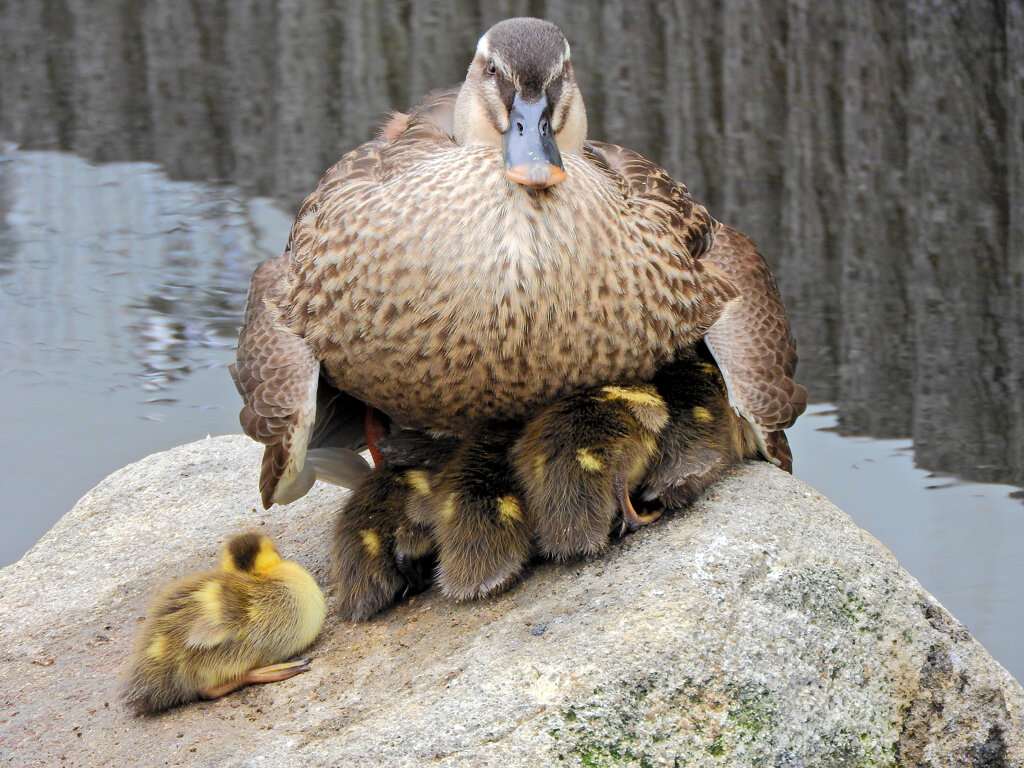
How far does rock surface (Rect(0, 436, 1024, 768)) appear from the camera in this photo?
1.80m

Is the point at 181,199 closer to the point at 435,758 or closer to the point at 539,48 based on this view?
the point at 539,48

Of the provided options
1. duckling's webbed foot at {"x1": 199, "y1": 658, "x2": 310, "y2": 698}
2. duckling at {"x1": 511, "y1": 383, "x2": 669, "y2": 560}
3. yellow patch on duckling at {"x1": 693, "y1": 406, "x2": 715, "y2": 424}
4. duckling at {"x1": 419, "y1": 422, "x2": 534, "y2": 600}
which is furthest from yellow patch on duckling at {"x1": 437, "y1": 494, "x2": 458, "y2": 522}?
yellow patch on duckling at {"x1": 693, "y1": 406, "x2": 715, "y2": 424}

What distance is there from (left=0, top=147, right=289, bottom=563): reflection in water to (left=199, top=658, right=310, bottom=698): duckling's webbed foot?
1476 mm

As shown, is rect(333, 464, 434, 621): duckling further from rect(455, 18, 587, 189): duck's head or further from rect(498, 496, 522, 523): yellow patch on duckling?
rect(455, 18, 587, 189): duck's head

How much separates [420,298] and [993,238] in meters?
2.63

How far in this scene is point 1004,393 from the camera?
364cm

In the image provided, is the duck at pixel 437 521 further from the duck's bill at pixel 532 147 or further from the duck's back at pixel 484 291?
the duck's bill at pixel 532 147

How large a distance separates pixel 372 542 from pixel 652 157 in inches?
103

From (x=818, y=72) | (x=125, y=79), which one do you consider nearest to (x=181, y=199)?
(x=125, y=79)

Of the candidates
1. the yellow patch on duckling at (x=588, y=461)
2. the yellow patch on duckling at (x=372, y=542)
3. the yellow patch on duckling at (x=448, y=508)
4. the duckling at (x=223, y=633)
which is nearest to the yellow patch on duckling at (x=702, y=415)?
the yellow patch on duckling at (x=588, y=461)

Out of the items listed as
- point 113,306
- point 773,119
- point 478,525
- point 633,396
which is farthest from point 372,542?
point 773,119

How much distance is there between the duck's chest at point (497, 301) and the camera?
2.15 m

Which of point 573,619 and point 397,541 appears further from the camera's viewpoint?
point 397,541

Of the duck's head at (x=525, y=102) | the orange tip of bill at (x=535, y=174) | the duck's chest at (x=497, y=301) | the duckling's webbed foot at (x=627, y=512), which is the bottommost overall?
the duckling's webbed foot at (x=627, y=512)
